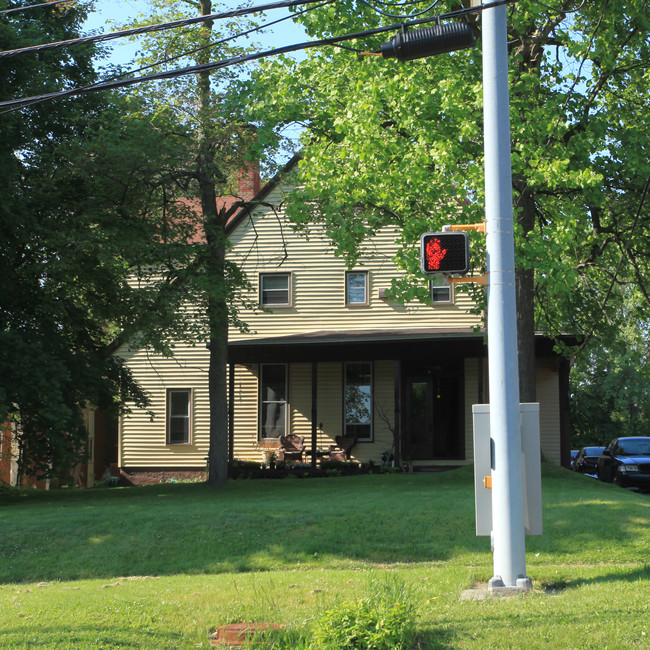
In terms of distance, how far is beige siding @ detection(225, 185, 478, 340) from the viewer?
84.8 ft

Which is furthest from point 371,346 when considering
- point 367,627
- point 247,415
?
point 367,627

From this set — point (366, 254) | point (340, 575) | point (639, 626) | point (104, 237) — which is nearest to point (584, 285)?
point (366, 254)

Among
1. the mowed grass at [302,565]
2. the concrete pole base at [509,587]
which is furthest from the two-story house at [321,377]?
the concrete pole base at [509,587]

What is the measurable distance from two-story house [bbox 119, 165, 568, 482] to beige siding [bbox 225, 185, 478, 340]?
0.11 feet

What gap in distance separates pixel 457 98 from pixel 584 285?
959 centimetres

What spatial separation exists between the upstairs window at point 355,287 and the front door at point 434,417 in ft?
10.1

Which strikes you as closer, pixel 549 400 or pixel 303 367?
pixel 549 400

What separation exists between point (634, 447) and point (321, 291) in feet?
34.9

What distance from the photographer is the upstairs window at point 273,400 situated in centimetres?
2630

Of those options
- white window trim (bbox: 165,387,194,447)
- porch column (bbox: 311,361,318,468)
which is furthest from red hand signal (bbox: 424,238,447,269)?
white window trim (bbox: 165,387,194,447)

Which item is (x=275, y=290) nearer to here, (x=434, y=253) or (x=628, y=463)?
(x=628, y=463)

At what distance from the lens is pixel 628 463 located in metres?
22.7

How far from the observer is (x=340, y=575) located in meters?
9.94

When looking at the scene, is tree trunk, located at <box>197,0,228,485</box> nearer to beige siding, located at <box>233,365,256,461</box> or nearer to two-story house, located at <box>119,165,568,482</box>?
two-story house, located at <box>119,165,568,482</box>
